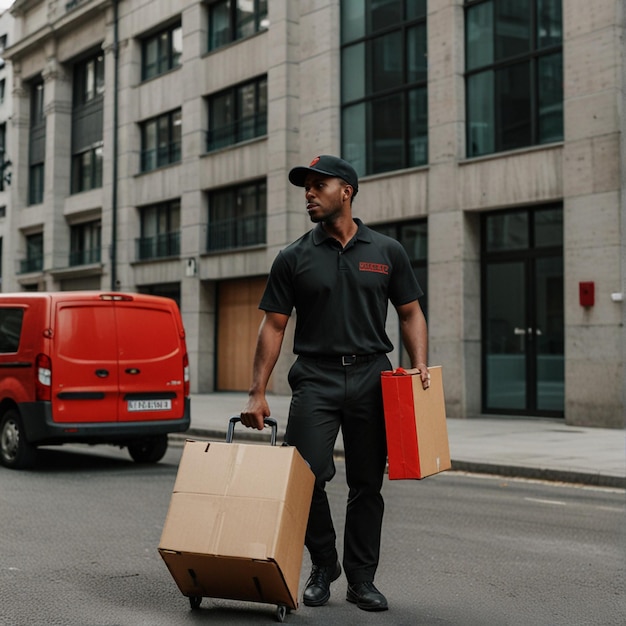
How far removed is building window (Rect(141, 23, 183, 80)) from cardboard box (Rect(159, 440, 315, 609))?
1010 inches

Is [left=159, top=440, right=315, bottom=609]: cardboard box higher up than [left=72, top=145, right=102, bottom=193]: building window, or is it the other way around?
[left=72, top=145, right=102, bottom=193]: building window

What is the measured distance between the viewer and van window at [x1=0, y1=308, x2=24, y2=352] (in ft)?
34.8

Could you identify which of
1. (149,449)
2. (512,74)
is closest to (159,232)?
(512,74)

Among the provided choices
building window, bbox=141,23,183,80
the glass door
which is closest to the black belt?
the glass door

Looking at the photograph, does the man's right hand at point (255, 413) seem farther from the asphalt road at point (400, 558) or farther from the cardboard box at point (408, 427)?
the asphalt road at point (400, 558)

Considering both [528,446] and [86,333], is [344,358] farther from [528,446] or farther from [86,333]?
[528,446]

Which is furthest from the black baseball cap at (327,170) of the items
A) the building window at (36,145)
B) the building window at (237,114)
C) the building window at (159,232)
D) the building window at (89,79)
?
the building window at (36,145)

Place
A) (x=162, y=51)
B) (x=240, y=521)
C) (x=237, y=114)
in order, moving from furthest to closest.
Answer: (x=162, y=51)
(x=237, y=114)
(x=240, y=521)

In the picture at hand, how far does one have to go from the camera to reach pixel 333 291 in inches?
185

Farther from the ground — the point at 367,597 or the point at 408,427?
the point at 408,427

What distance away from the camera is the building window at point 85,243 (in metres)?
33.5

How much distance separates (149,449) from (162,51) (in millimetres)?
20668

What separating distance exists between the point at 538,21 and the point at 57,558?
47.3 feet

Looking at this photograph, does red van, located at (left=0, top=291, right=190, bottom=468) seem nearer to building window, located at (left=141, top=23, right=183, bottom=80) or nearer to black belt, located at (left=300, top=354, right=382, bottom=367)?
black belt, located at (left=300, top=354, right=382, bottom=367)
